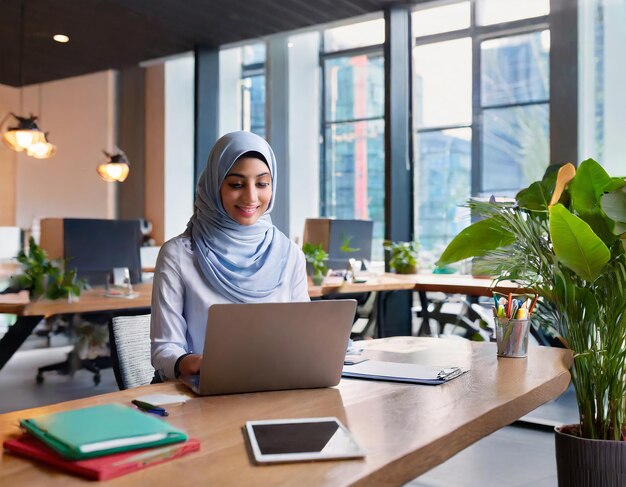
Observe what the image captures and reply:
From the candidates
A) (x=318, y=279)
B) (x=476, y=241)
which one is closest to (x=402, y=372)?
(x=476, y=241)

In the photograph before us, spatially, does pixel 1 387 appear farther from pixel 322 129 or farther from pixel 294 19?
pixel 322 129

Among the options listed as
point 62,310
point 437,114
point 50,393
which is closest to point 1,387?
point 50,393

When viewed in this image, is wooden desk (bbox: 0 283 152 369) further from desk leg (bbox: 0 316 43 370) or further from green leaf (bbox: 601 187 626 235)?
green leaf (bbox: 601 187 626 235)

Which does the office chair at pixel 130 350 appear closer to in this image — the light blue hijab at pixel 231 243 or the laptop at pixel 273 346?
the light blue hijab at pixel 231 243

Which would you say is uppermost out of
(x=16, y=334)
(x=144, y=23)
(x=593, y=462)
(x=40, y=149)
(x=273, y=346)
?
(x=144, y=23)

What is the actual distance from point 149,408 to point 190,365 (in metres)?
0.25

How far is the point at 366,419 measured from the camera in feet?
3.98

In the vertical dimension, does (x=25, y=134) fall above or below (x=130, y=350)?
above

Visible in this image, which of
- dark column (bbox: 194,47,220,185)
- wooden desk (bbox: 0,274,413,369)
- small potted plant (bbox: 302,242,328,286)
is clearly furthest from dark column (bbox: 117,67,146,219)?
wooden desk (bbox: 0,274,413,369)

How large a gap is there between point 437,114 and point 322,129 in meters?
1.70

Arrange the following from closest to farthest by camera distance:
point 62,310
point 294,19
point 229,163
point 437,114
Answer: point 229,163 < point 62,310 < point 294,19 < point 437,114

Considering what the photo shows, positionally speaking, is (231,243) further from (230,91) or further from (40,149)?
(230,91)

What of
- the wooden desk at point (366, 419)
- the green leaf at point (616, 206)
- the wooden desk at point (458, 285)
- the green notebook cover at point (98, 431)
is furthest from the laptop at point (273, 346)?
the wooden desk at point (458, 285)

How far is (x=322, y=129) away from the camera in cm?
955
